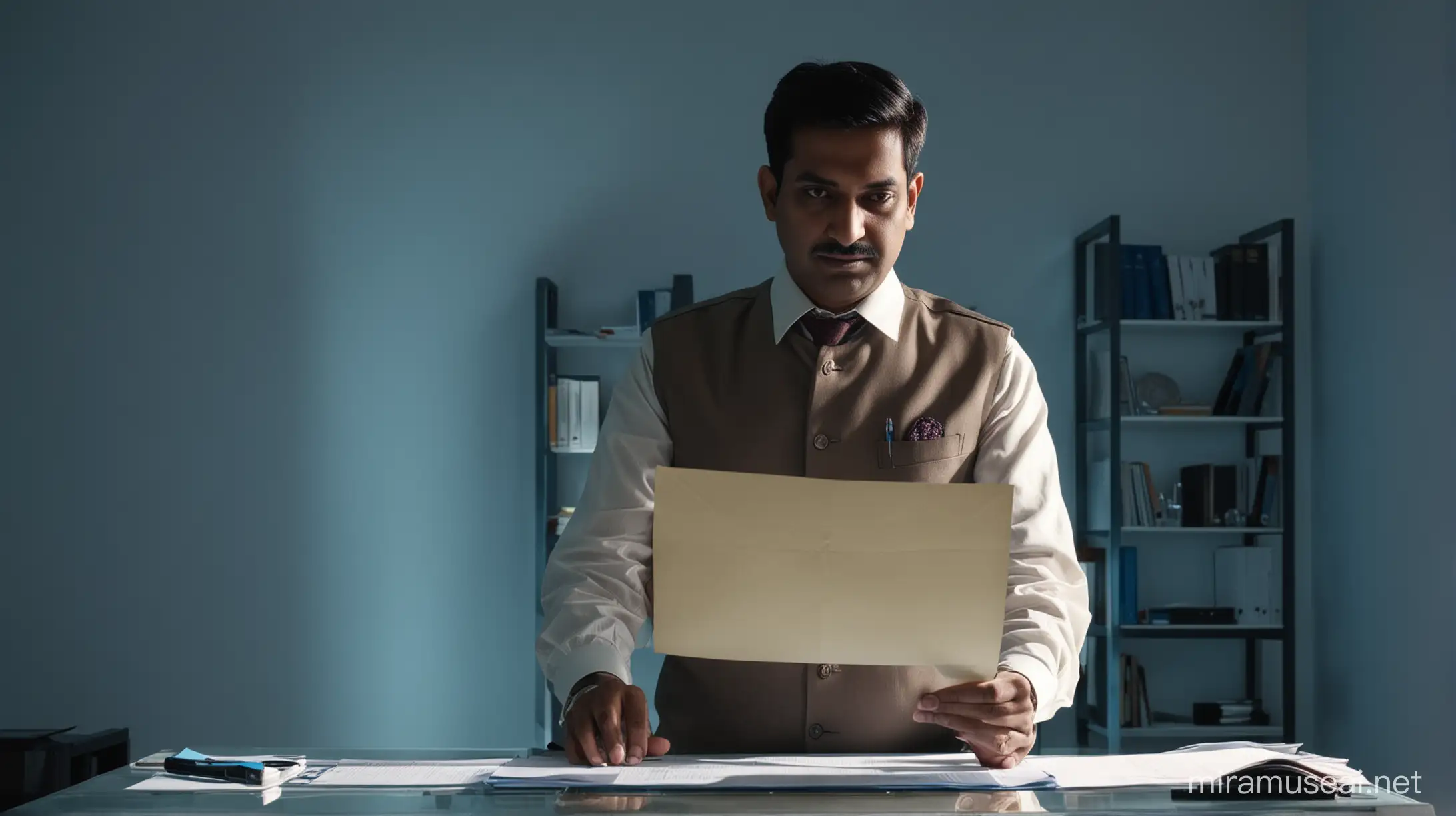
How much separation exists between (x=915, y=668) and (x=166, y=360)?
12.3ft

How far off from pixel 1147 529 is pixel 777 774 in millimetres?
3332

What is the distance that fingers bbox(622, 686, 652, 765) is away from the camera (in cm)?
119

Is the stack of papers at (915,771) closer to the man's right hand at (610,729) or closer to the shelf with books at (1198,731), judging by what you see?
the man's right hand at (610,729)

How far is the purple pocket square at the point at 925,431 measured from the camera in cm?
153

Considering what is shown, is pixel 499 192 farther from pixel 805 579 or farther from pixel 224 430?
pixel 805 579

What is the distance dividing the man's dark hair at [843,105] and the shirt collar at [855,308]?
152 mm

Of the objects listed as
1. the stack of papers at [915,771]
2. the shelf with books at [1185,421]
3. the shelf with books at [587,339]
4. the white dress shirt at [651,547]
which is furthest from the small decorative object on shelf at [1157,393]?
the stack of papers at [915,771]

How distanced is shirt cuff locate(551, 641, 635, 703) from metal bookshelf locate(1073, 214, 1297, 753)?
3113 mm

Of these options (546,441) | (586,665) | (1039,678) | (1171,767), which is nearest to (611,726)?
(586,665)

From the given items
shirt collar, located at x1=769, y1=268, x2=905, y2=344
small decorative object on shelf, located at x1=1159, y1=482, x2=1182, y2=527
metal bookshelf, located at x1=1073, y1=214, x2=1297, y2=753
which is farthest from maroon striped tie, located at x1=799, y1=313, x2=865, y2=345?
small decorative object on shelf, located at x1=1159, y1=482, x2=1182, y2=527

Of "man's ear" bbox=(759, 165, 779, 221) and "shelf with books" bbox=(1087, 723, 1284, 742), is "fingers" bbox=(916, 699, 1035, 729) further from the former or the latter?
"shelf with books" bbox=(1087, 723, 1284, 742)

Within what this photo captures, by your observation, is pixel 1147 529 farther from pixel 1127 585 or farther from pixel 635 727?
pixel 635 727

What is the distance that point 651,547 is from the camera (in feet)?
4.96

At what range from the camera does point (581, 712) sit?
1212 mm
